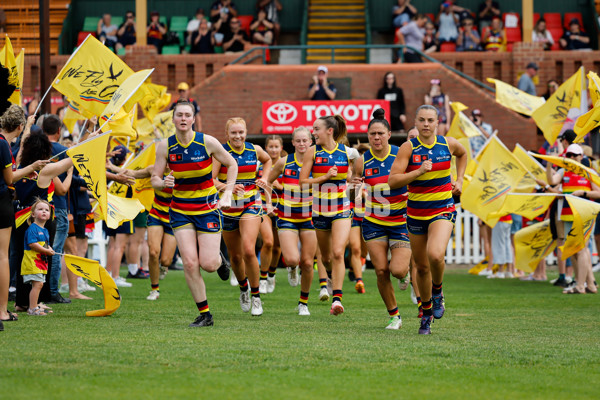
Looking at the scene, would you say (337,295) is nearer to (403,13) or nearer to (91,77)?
(91,77)

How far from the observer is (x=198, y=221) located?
30.6 feet

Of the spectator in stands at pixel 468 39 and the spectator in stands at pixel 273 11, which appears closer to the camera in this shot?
the spectator in stands at pixel 468 39

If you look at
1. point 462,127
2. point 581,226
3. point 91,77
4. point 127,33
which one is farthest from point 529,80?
point 91,77

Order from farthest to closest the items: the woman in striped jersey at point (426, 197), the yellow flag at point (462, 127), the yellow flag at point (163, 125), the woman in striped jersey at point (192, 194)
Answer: the yellow flag at point (462, 127) → the yellow flag at point (163, 125) → the woman in striped jersey at point (192, 194) → the woman in striped jersey at point (426, 197)

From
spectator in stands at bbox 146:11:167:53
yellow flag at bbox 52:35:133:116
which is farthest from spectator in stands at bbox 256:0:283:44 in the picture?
yellow flag at bbox 52:35:133:116

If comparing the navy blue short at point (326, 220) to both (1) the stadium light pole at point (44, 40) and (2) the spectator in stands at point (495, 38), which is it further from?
(2) the spectator in stands at point (495, 38)

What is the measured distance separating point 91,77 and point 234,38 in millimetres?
14758

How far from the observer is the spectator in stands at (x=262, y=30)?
27.0 m

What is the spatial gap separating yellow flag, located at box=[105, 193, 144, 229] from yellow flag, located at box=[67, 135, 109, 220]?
2.12m

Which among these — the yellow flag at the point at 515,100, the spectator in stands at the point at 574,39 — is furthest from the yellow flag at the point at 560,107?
the spectator in stands at the point at 574,39

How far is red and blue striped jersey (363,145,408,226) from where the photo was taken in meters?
9.58

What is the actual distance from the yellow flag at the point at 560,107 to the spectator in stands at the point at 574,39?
38.0 feet

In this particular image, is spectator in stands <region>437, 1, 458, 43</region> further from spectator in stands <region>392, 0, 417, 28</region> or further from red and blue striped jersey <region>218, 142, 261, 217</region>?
red and blue striped jersey <region>218, 142, 261, 217</region>

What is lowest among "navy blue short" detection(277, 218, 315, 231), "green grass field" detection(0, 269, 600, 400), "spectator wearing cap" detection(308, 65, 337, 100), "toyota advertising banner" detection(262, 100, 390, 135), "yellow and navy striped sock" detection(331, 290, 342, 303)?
"green grass field" detection(0, 269, 600, 400)
